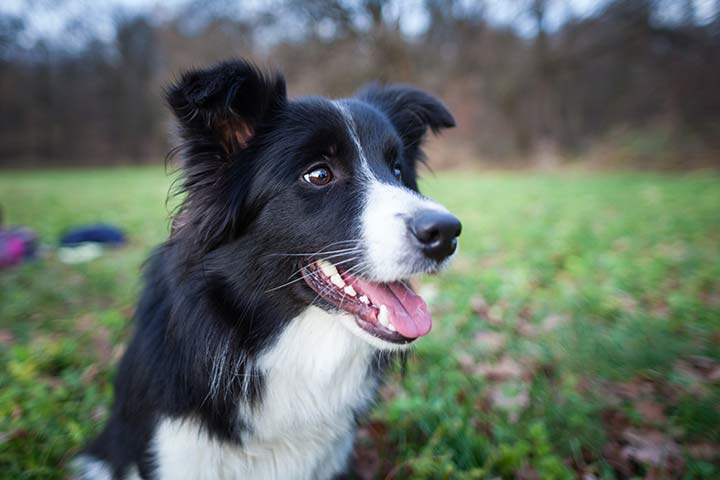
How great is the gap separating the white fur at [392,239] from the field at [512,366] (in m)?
0.87

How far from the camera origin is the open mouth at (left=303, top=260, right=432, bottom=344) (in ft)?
6.00

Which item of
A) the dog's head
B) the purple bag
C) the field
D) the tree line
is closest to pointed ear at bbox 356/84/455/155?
the dog's head

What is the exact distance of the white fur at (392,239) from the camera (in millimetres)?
1750

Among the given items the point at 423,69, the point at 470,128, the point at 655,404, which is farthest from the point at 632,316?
the point at 470,128

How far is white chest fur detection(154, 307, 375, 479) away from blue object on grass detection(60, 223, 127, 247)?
5.47 m

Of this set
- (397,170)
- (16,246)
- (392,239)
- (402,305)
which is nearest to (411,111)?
(397,170)

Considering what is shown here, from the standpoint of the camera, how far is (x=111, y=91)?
3259cm

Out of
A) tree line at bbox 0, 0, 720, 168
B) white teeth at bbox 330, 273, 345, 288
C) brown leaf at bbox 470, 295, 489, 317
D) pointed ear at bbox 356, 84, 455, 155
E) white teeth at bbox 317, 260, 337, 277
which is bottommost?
brown leaf at bbox 470, 295, 489, 317

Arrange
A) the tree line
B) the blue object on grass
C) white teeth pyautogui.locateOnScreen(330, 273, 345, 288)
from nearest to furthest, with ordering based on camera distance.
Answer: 1. white teeth pyautogui.locateOnScreen(330, 273, 345, 288)
2. the blue object on grass
3. the tree line

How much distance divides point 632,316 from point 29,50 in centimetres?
3710

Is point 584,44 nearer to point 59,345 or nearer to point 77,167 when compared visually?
point 59,345

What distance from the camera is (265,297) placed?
197 cm

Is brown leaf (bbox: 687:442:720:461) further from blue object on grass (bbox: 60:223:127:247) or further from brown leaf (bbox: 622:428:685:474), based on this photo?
blue object on grass (bbox: 60:223:127:247)

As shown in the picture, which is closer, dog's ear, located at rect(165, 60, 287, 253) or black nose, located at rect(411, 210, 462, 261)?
black nose, located at rect(411, 210, 462, 261)
